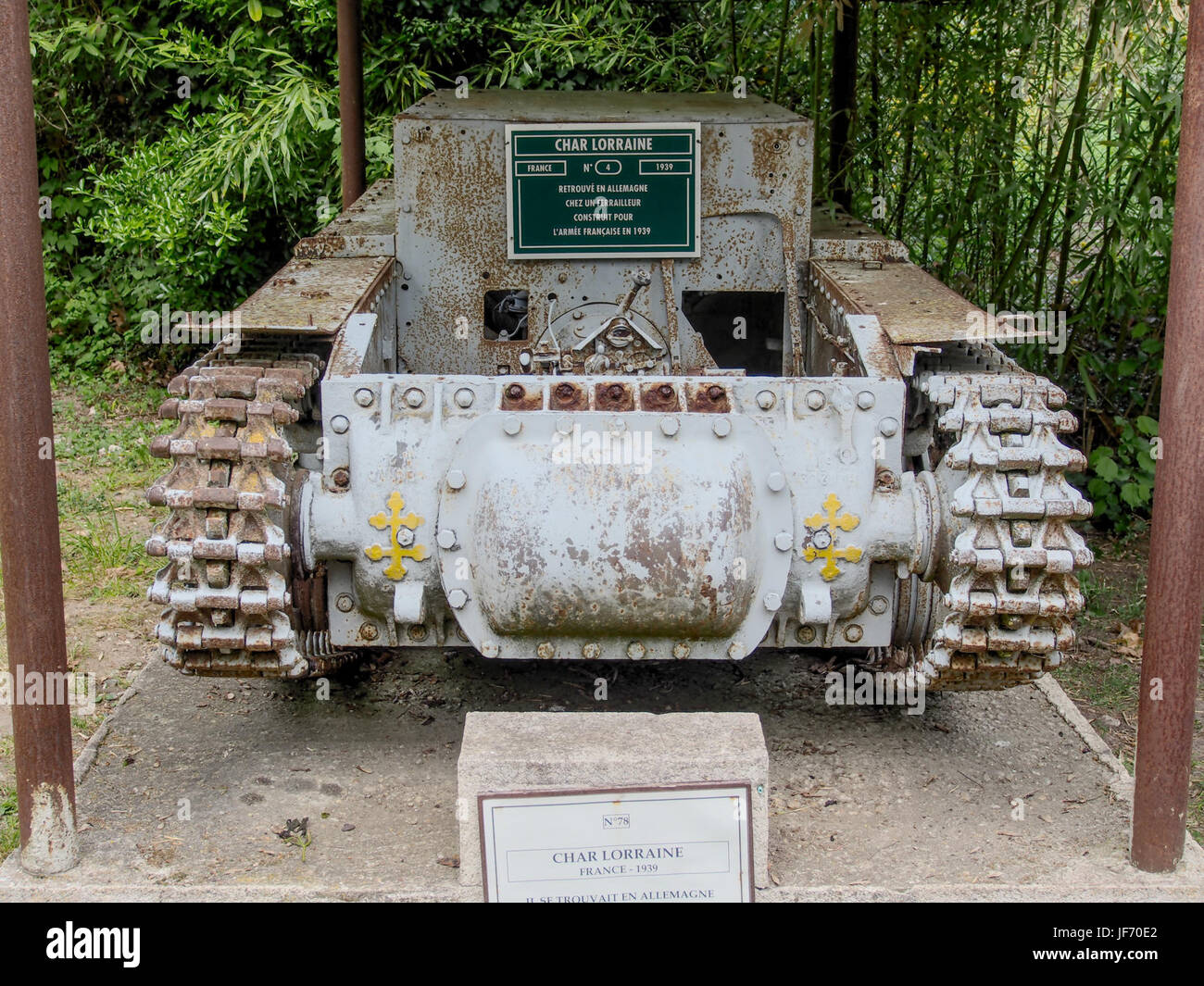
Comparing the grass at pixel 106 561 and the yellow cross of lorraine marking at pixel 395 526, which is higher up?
the yellow cross of lorraine marking at pixel 395 526

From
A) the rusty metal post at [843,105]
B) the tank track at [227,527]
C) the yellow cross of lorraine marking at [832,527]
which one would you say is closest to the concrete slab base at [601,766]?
the yellow cross of lorraine marking at [832,527]

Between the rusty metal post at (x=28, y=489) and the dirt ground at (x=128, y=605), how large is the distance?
2.35 feet

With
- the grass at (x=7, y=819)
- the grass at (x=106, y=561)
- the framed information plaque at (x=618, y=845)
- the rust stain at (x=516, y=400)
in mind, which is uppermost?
the rust stain at (x=516, y=400)

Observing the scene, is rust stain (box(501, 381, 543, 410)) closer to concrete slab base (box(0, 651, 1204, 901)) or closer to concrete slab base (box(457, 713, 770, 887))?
concrete slab base (box(457, 713, 770, 887))

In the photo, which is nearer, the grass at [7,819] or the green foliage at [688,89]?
the grass at [7,819]

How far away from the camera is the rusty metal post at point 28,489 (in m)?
3.58

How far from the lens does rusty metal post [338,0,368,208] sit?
6.81 metres

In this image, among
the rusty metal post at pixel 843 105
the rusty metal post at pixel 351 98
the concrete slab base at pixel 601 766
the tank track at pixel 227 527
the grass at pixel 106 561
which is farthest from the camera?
the rusty metal post at pixel 843 105

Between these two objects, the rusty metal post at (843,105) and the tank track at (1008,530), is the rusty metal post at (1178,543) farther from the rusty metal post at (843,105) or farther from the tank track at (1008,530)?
the rusty metal post at (843,105)

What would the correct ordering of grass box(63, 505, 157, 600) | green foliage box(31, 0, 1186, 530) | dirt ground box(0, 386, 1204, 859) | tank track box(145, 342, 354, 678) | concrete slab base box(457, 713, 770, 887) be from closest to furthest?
1. concrete slab base box(457, 713, 770, 887)
2. tank track box(145, 342, 354, 678)
3. dirt ground box(0, 386, 1204, 859)
4. grass box(63, 505, 157, 600)
5. green foliage box(31, 0, 1186, 530)

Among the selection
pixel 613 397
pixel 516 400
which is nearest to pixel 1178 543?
pixel 613 397

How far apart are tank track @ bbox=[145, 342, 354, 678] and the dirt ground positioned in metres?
1.02

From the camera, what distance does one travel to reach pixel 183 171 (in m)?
9.02

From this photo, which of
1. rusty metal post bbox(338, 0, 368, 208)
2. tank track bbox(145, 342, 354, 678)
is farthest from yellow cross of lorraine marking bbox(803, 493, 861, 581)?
rusty metal post bbox(338, 0, 368, 208)
